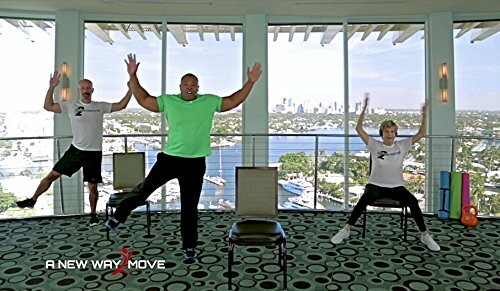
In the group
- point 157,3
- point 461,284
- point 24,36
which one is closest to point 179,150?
point 461,284

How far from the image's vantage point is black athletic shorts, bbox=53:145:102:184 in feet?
12.9


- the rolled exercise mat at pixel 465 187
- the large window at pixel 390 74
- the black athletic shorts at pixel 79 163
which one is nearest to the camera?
the black athletic shorts at pixel 79 163

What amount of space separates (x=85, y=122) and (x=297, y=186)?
2.98 meters

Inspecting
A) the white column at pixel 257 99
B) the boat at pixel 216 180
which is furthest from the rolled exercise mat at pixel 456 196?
the boat at pixel 216 180

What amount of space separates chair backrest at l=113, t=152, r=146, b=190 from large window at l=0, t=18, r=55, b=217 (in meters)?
1.86

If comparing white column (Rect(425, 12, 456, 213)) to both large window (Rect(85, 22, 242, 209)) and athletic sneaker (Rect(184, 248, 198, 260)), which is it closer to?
large window (Rect(85, 22, 242, 209))

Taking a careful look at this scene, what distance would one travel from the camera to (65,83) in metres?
5.19

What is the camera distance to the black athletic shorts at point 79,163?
3.93 meters

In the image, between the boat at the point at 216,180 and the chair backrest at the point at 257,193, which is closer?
the chair backrest at the point at 257,193

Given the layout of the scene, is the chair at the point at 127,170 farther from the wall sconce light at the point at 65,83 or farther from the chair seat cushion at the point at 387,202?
the chair seat cushion at the point at 387,202

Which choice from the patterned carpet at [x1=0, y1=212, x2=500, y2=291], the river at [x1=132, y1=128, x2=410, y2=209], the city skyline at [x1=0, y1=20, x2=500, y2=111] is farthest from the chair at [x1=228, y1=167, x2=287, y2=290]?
the city skyline at [x1=0, y1=20, x2=500, y2=111]

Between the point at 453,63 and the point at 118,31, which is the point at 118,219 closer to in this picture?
the point at 118,31

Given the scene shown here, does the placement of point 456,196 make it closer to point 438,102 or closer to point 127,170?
point 438,102

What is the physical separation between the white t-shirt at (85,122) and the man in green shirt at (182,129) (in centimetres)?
131
